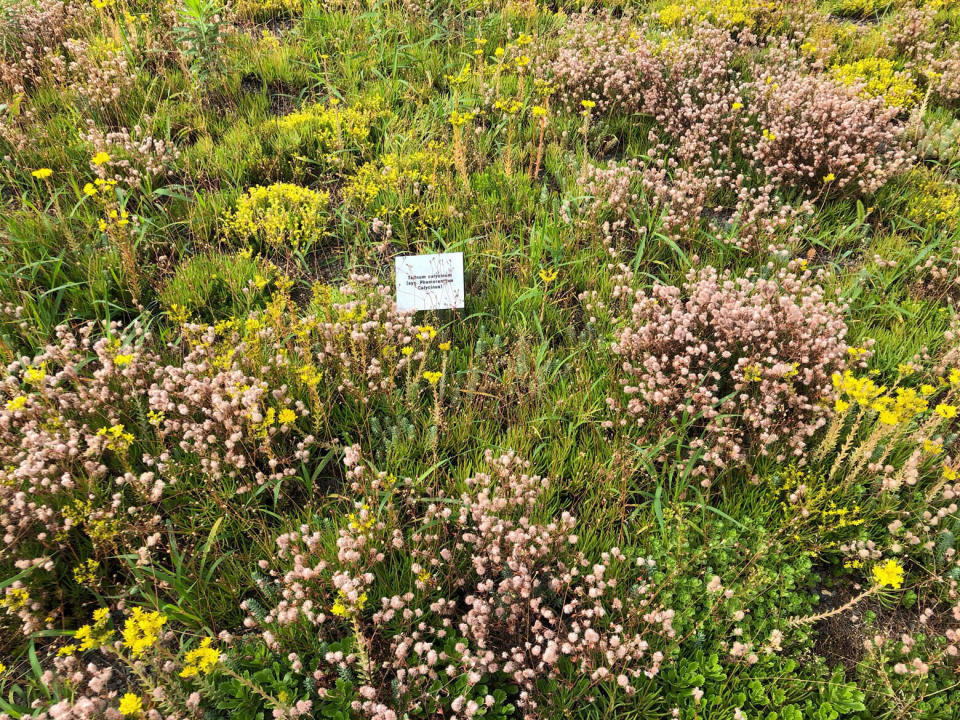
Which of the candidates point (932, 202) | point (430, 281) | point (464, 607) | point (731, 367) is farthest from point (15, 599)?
point (932, 202)

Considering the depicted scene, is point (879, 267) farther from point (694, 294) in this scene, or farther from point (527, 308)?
point (527, 308)

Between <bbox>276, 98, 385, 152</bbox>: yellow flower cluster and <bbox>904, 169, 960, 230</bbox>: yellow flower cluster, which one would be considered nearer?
<bbox>904, 169, 960, 230</bbox>: yellow flower cluster

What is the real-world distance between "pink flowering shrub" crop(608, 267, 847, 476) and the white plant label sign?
1151 millimetres

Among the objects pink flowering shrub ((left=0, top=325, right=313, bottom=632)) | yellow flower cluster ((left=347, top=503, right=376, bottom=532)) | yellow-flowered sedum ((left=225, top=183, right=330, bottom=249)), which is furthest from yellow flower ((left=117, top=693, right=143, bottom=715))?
yellow-flowered sedum ((left=225, top=183, right=330, bottom=249))

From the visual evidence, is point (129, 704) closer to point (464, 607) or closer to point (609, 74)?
point (464, 607)

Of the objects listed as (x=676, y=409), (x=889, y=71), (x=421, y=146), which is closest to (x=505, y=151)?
(x=421, y=146)

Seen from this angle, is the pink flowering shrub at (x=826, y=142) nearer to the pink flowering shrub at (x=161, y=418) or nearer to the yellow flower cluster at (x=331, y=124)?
the yellow flower cluster at (x=331, y=124)

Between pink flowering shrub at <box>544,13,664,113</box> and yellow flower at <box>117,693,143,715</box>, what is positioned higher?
pink flowering shrub at <box>544,13,664,113</box>

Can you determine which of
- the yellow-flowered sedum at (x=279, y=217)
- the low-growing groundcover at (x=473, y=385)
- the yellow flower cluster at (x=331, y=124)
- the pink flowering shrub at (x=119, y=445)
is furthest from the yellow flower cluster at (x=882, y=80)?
the pink flowering shrub at (x=119, y=445)

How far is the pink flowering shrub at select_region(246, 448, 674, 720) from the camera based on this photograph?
246 cm

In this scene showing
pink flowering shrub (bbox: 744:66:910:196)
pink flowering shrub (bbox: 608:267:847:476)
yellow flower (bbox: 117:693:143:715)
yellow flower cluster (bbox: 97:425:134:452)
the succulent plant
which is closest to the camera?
yellow flower (bbox: 117:693:143:715)

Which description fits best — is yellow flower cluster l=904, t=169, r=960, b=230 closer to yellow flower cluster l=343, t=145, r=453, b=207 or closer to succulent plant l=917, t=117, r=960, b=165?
succulent plant l=917, t=117, r=960, b=165

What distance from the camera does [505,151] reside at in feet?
16.2

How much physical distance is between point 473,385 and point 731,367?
5.32 ft
